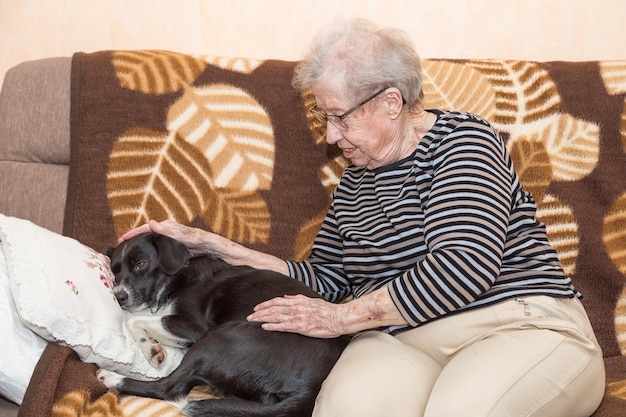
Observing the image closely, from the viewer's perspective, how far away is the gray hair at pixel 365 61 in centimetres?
196

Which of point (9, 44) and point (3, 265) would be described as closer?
point (3, 265)

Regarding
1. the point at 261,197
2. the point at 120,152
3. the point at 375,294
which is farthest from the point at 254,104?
the point at 375,294

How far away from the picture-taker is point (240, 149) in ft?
8.04

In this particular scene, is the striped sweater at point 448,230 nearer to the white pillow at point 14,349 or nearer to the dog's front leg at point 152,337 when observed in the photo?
the dog's front leg at point 152,337

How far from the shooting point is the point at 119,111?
2.44 metres

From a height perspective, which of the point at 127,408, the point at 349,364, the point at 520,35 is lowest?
the point at 127,408

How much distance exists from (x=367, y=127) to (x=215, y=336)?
0.72 meters

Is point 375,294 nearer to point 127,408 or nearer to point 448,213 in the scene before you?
point 448,213

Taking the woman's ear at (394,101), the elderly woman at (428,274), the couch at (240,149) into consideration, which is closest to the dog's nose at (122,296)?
the couch at (240,149)

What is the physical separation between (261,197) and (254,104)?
33 cm

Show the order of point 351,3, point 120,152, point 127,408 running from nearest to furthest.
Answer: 1. point 127,408
2. point 120,152
3. point 351,3

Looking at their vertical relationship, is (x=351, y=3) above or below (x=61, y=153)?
above

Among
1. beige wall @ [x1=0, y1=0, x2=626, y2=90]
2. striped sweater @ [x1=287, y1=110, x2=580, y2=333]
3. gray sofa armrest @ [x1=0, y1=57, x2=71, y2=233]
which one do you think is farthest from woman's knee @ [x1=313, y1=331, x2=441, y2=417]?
beige wall @ [x1=0, y1=0, x2=626, y2=90]

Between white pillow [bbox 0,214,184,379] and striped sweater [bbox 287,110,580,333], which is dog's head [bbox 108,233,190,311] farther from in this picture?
striped sweater [bbox 287,110,580,333]
